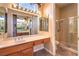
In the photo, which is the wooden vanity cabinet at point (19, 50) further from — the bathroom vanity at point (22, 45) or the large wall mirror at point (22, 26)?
the large wall mirror at point (22, 26)

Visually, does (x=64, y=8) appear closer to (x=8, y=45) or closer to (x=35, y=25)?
(x=35, y=25)

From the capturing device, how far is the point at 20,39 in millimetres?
1710

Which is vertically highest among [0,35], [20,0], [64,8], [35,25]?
[20,0]

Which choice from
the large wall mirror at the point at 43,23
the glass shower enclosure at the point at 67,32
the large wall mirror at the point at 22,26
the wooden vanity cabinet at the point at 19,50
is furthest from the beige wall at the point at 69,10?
the wooden vanity cabinet at the point at 19,50

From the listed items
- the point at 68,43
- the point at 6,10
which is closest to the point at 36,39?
the point at 68,43

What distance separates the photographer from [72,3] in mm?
1531

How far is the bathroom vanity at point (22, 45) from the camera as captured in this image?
143 cm

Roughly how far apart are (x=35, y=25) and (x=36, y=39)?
26 cm

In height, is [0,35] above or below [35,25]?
below

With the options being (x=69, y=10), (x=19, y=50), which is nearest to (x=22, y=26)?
(x=19, y=50)

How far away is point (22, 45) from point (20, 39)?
126 mm

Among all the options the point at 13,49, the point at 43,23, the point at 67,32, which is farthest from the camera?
the point at 43,23

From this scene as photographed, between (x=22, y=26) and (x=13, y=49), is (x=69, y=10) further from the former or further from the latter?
(x=13, y=49)

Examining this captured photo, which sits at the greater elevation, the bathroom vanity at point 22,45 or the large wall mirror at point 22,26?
the large wall mirror at point 22,26
